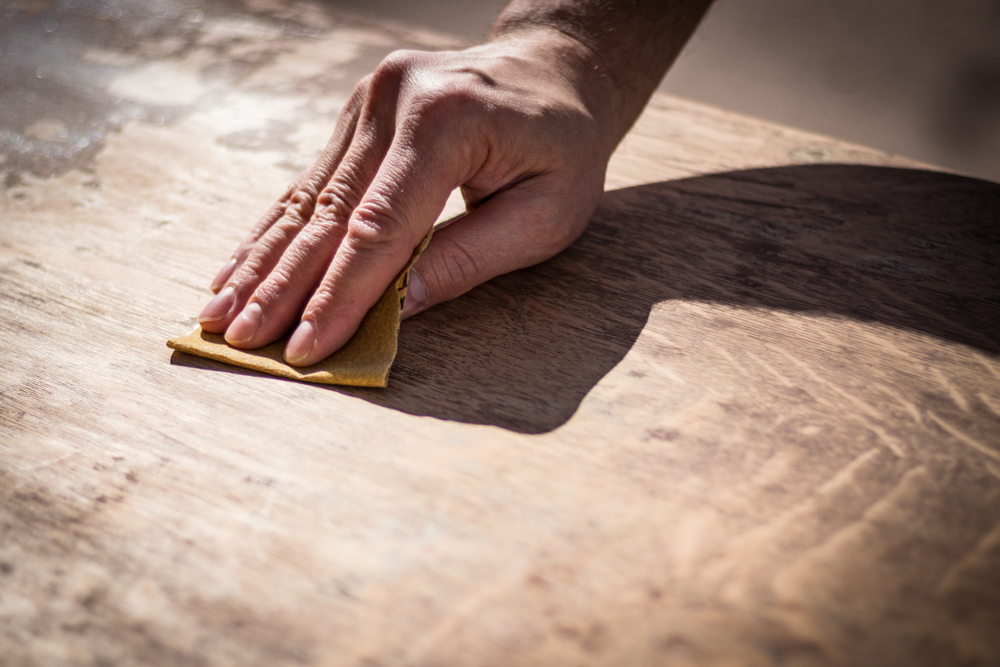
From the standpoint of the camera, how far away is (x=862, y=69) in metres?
2.98

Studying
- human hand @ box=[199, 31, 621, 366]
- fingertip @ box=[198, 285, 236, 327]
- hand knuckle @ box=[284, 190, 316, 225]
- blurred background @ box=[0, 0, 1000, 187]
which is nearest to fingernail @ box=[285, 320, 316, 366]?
human hand @ box=[199, 31, 621, 366]

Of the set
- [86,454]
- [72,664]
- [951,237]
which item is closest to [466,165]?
[86,454]

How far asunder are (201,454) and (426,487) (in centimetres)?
23

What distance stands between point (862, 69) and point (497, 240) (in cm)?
315

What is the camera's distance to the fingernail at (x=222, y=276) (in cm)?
82

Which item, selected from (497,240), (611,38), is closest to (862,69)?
(611,38)

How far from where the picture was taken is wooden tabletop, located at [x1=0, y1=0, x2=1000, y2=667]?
44cm

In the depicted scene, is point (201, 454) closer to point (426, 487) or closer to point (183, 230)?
point (426, 487)

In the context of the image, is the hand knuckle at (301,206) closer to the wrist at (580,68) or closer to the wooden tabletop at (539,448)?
the wooden tabletop at (539,448)

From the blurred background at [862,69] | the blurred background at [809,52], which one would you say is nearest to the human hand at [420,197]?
the blurred background at [809,52]

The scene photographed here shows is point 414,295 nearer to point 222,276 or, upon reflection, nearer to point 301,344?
point 301,344

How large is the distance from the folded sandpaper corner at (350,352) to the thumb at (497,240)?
4 centimetres

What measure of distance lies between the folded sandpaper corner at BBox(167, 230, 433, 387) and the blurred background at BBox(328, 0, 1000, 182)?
237 cm

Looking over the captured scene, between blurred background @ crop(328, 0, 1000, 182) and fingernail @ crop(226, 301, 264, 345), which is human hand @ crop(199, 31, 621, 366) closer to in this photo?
fingernail @ crop(226, 301, 264, 345)
